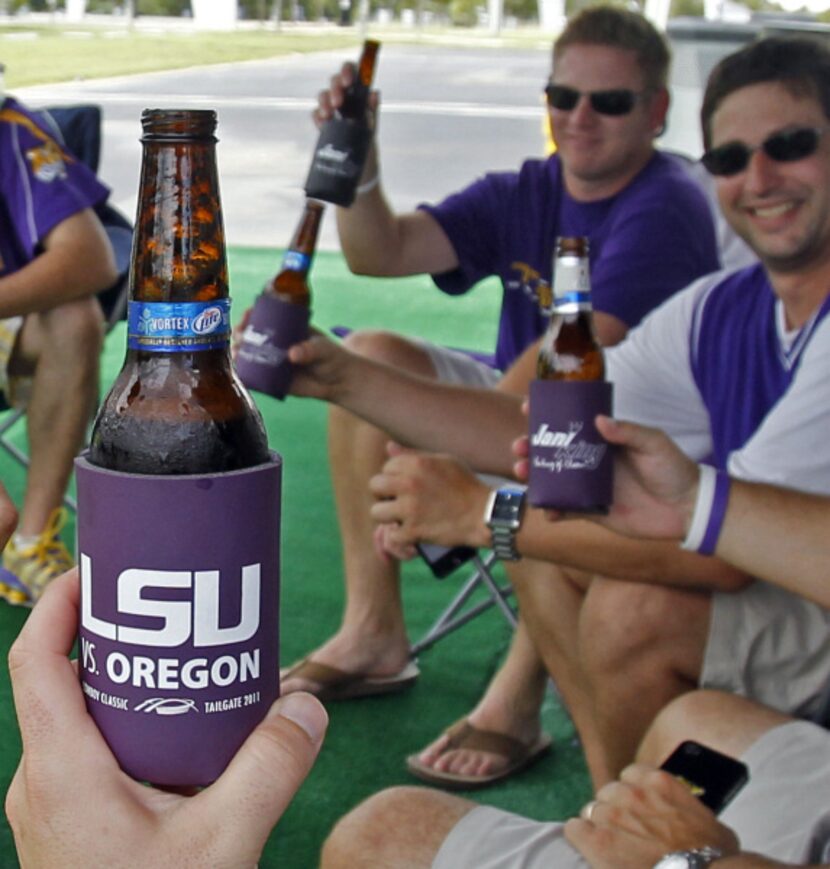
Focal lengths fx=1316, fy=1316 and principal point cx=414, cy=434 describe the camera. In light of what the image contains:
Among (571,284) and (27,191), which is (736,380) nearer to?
(571,284)

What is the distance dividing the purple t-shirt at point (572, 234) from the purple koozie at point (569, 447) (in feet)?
3.23

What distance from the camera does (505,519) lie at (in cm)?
194

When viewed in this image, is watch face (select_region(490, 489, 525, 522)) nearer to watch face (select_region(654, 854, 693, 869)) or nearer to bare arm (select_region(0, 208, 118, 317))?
watch face (select_region(654, 854, 693, 869))

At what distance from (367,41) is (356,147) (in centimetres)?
37

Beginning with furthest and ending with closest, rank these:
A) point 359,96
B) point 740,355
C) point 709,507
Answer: point 359,96 → point 740,355 → point 709,507

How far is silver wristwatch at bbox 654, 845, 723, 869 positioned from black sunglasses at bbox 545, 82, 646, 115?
1.71m

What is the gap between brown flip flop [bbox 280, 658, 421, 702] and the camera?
2.59 meters

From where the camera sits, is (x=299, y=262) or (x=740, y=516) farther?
(x=299, y=262)

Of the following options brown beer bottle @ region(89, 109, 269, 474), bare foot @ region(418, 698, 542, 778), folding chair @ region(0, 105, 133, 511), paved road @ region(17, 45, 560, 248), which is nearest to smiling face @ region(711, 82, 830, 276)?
Result: bare foot @ region(418, 698, 542, 778)

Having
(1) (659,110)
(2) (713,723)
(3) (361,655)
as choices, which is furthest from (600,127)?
(2) (713,723)

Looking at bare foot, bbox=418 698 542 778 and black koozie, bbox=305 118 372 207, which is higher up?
black koozie, bbox=305 118 372 207

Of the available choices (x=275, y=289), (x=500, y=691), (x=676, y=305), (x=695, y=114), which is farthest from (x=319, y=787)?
(x=695, y=114)

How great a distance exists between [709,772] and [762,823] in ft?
0.36

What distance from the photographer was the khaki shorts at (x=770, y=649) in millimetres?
1820
